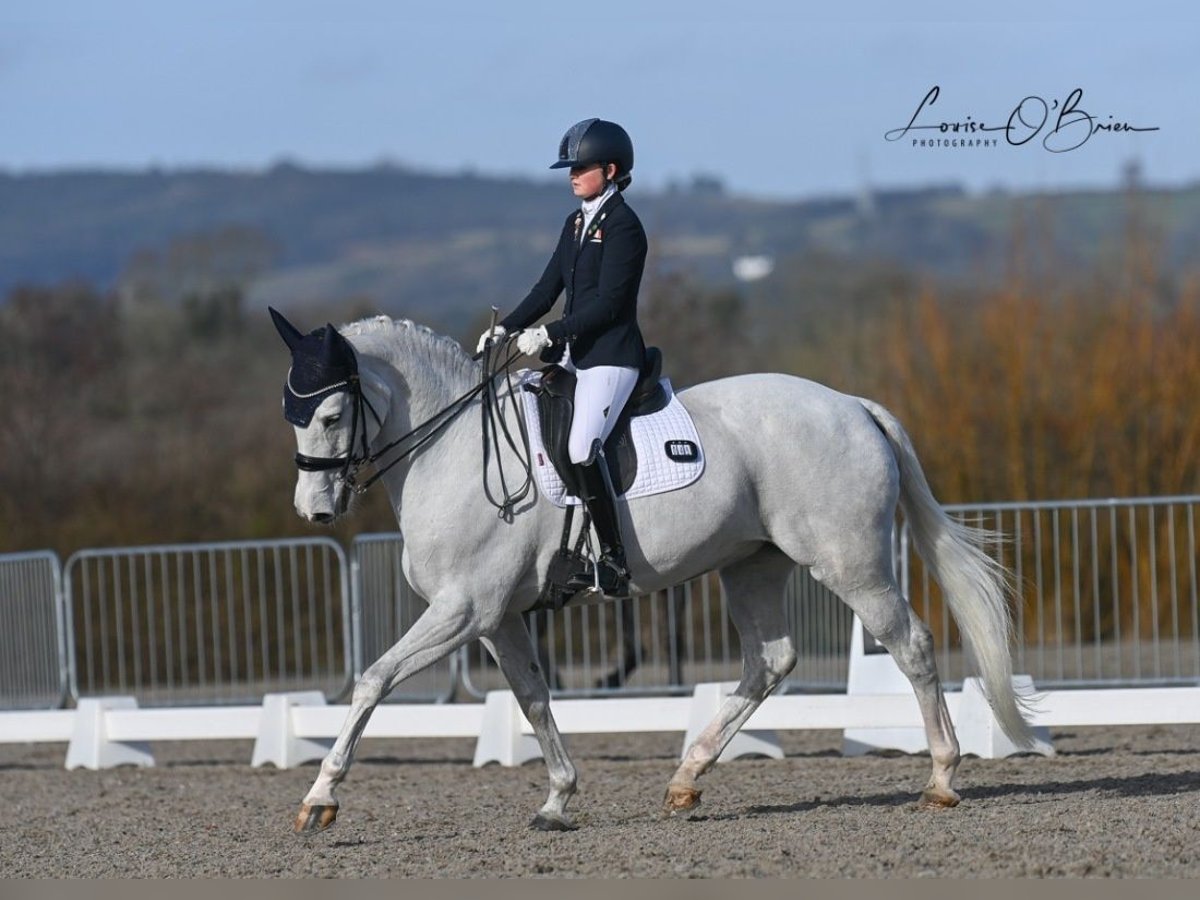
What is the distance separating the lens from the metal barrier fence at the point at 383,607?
12352 millimetres

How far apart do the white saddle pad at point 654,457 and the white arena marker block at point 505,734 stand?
146 inches

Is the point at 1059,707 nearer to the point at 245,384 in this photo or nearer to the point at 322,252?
the point at 245,384

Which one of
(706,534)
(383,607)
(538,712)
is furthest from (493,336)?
(383,607)

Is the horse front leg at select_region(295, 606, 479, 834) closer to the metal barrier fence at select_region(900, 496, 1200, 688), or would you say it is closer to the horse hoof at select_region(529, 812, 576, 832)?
the horse hoof at select_region(529, 812, 576, 832)

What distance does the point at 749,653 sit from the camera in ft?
26.4

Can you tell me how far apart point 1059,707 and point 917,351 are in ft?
41.7

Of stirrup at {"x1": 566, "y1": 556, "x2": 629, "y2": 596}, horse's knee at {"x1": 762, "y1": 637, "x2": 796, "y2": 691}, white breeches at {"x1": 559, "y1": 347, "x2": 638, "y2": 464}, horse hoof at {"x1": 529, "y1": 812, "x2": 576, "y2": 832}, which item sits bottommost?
horse hoof at {"x1": 529, "y1": 812, "x2": 576, "y2": 832}

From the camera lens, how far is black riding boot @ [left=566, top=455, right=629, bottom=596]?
7320 millimetres

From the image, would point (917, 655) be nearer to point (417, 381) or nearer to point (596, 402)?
point (596, 402)

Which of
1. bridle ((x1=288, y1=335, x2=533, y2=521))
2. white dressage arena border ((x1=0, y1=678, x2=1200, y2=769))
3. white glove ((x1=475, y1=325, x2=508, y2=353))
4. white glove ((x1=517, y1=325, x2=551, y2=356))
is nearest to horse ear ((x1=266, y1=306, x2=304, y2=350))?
bridle ((x1=288, y1=335, x2=533, y2=521))

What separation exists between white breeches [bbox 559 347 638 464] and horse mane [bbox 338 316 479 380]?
57cm

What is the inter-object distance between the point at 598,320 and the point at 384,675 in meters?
1.68

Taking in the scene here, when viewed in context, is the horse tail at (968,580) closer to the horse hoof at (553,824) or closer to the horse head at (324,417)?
the horse hoof at (553,824)

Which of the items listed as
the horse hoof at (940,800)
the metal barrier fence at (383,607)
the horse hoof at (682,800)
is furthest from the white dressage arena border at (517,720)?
the horse hoof at (682,800)
